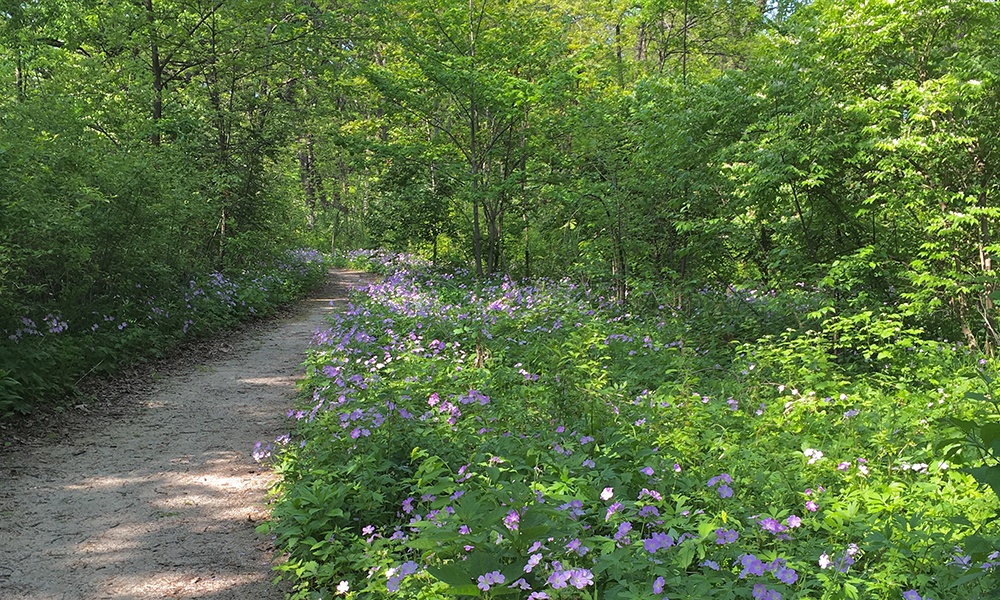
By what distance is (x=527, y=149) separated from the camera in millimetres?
12094

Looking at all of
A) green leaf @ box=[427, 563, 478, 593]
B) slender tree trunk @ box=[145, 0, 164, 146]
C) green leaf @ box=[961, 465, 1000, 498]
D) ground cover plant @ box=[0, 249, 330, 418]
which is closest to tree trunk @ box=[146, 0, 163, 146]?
slender tree trunk @ box=[145, 0, 164, 146]

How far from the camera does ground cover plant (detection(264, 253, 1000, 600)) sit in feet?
6.96

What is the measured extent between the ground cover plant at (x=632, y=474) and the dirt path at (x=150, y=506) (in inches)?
13.3

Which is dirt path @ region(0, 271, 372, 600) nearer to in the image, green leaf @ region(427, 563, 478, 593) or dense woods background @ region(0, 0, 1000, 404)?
green leaf @ region(427, 563, 478, 593)

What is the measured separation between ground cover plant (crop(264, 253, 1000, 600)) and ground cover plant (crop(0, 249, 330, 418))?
2.41 meters

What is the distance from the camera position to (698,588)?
2008mm

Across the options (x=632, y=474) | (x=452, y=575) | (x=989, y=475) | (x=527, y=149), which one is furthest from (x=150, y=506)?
(x=527, y=149)

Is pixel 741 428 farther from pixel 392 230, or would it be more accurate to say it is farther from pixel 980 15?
pixel 392 230

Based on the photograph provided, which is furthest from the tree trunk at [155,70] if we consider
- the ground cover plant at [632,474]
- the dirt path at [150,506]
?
the ground cover plant at [632,474]

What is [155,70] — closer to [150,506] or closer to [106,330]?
[106,330]

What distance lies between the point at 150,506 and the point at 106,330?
407 centimetres

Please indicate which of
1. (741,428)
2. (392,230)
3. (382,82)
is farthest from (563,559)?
(392,230)

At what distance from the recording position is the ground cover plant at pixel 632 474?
2.12 metres

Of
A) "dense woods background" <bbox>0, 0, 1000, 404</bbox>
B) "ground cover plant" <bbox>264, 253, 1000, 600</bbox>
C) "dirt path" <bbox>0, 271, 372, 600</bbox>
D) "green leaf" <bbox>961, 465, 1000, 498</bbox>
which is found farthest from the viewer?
"dense woods background" <bbox>0, 0, 1000, 404</bbox>
